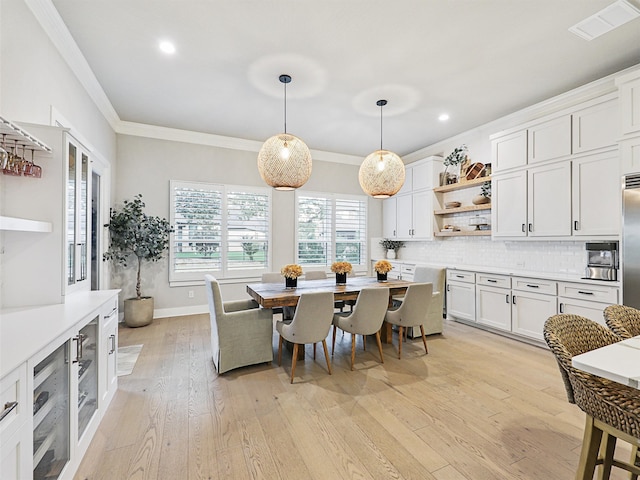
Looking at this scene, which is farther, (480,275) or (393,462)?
(480,275)

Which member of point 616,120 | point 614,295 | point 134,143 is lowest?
point 614,295

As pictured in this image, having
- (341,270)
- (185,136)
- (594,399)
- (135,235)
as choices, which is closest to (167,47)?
(185,136)

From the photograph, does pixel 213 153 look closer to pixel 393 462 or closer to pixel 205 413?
pixel 205 413

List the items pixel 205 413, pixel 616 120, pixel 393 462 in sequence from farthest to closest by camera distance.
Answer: pixel 616 120 → pixel 205 413 → pixel 393 462

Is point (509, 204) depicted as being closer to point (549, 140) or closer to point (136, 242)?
point (549, 140)

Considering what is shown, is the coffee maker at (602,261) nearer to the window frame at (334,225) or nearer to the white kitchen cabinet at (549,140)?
the white kitchen cabinet at (549,140)

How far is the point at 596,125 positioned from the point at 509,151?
971mm

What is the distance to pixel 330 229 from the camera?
21.3ft

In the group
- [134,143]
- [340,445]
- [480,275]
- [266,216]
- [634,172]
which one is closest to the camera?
[340,445]

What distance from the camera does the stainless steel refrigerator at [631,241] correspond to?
2.81m

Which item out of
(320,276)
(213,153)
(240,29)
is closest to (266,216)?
(213,153)

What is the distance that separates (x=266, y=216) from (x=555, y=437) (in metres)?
4.97

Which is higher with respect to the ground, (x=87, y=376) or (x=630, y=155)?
(x=630, y=155)

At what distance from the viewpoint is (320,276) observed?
454 cm
